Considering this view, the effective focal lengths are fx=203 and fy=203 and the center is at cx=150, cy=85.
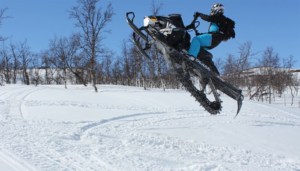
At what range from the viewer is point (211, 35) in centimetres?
470

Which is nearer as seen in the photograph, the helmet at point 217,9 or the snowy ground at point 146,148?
the snowy ground at point 146,148

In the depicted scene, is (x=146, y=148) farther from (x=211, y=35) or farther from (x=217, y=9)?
(x=217, y=9)

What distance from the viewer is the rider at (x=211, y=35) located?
14.8 feet

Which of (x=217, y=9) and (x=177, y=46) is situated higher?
(x=217, y=9)

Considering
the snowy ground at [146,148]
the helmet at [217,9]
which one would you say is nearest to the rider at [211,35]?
the helmet at [217,9]

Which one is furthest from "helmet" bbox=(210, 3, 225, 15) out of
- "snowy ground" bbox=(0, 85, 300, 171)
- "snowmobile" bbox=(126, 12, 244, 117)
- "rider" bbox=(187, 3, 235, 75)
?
"snowy ground" bbox=(0, 85, 300, 171)

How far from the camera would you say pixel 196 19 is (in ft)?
15.2

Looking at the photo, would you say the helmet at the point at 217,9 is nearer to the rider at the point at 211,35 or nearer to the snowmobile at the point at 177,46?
the rider at the point at 211,35

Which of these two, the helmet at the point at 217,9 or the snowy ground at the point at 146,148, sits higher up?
the helmet at the point at 217,9

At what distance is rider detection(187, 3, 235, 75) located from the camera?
4.50 meters

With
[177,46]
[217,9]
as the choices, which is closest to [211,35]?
[217,9]

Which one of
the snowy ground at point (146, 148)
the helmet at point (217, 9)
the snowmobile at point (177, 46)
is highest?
the helmet at point (217, 9)

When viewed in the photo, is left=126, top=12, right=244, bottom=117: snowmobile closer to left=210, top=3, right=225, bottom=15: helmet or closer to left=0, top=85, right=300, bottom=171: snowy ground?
left=210, top=3, right=225, bottom=15: helmet

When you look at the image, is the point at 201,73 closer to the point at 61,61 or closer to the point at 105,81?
the point at 61,61
